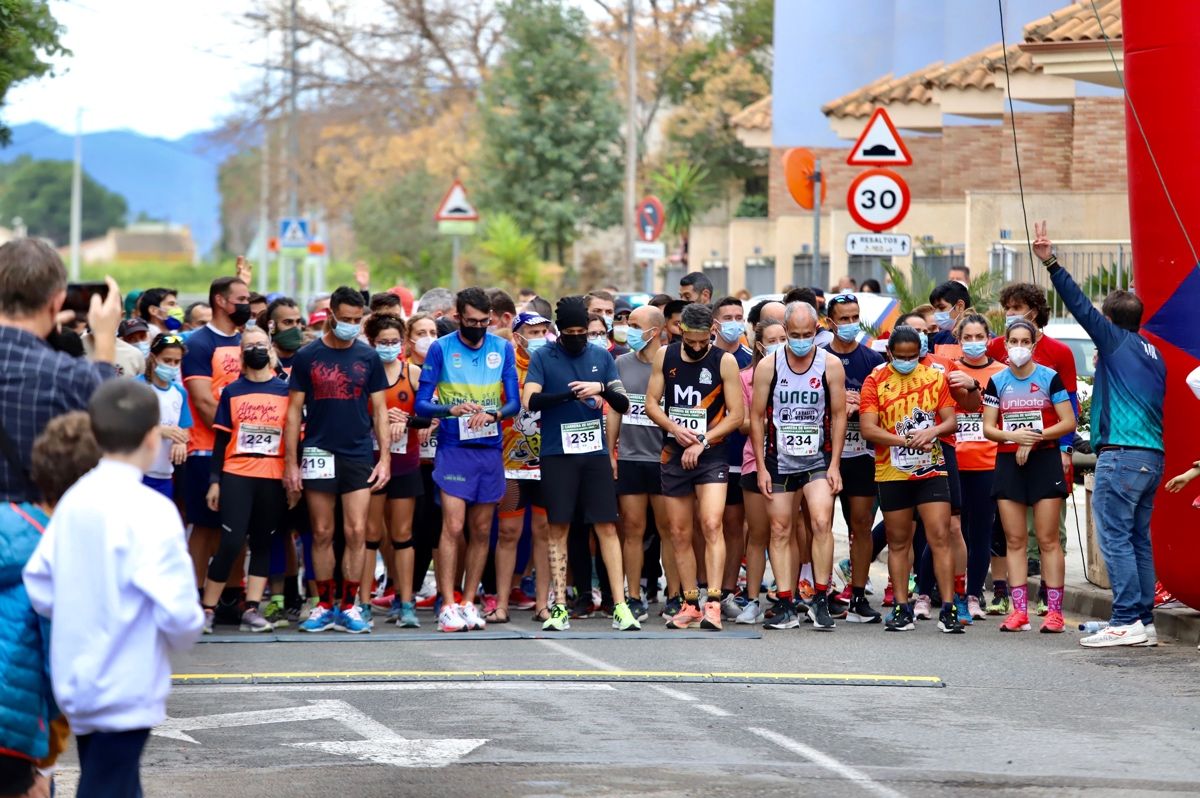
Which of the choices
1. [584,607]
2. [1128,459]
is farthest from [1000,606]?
[584,607]

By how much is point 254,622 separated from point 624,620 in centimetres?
236

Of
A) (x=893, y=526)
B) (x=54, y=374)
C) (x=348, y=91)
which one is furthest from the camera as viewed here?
(x=348, y=91)

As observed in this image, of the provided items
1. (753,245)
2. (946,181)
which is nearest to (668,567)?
(946,181)

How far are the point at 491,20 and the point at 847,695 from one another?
52402 mm

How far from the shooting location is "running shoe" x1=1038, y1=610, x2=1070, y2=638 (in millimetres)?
12812

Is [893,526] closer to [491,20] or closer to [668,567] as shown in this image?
[668,567]

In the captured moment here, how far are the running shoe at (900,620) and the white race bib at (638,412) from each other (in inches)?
78.8

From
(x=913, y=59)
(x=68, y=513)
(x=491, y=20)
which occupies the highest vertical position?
(x=491, y=20)

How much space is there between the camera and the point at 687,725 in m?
9.26

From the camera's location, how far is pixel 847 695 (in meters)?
10.2

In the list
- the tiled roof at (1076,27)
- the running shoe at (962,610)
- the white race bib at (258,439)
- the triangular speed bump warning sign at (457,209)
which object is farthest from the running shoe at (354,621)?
the triangular speed bump warning sign at (457,209)

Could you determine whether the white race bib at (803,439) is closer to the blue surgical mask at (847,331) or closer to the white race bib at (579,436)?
the blue surgical mask at (847,331)

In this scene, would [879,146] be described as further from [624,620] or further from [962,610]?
[624,620]

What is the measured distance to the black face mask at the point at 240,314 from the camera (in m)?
12.9
